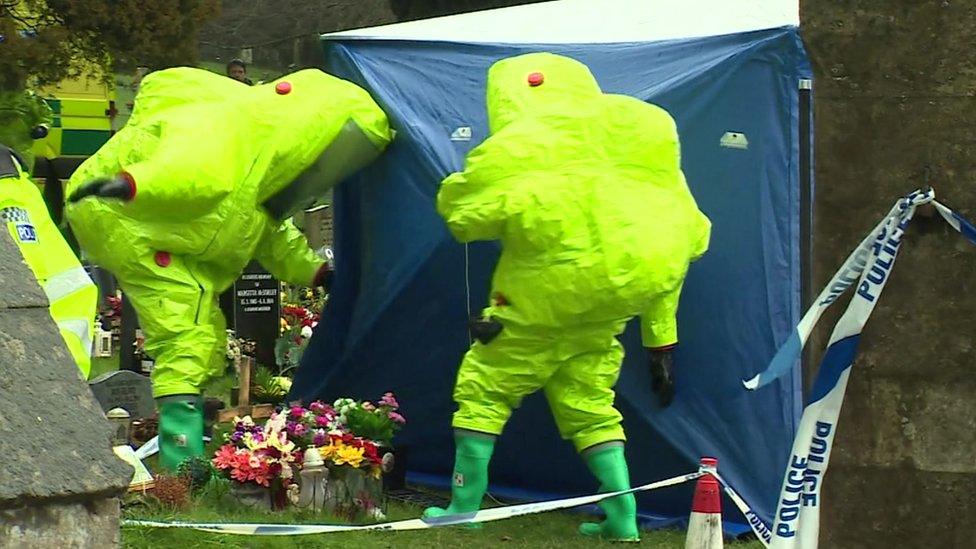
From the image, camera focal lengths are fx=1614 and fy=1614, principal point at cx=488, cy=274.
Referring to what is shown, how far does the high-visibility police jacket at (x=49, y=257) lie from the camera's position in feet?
22.6

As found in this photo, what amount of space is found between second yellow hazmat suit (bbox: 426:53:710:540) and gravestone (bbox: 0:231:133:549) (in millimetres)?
4218

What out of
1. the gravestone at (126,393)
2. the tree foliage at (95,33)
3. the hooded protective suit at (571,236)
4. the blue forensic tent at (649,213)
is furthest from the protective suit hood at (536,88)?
the tree foliage at (95,33)

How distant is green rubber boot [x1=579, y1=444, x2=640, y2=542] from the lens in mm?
7090

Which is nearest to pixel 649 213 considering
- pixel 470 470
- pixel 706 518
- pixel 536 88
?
pixel 536 88

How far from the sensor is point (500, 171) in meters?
6.83

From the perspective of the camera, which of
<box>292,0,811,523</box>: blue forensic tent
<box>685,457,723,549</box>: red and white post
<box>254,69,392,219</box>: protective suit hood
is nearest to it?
<box>685,457,723,549</box>: red and white post

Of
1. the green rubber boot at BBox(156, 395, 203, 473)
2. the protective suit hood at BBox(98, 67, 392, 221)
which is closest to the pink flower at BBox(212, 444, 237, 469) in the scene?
the green rubber boot at BBox(156, 395, 203, 473)

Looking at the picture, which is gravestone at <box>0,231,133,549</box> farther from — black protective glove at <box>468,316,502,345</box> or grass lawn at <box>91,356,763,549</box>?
black protective glove at <box>468,316,502,345</box>

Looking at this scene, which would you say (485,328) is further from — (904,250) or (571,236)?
(904,250)

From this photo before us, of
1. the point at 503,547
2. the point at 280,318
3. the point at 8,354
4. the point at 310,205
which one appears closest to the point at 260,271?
the point at 280,318

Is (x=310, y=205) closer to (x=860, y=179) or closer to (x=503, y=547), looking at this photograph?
(x=503, y=547)

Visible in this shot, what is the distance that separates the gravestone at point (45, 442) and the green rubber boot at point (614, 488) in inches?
185

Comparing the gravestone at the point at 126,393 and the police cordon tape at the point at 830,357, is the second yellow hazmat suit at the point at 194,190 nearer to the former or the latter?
the gravestone at the point at 126,393

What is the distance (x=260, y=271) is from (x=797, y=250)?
19.1ft
